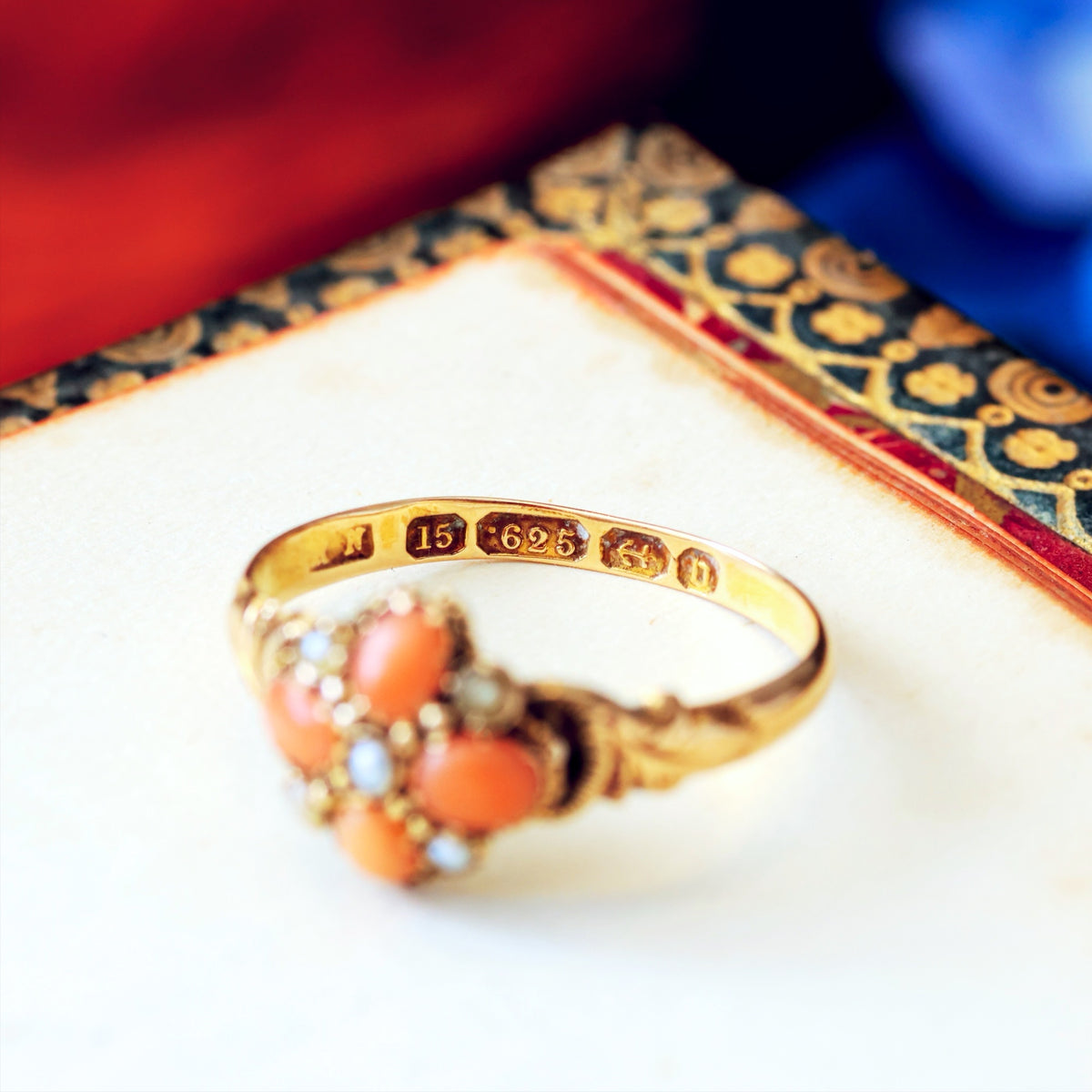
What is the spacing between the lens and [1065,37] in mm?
978

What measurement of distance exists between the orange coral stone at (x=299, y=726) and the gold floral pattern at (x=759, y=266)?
1.98 feet

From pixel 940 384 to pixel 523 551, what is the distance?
1.19 ft

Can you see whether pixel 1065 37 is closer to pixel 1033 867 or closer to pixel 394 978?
pixel 1033 867

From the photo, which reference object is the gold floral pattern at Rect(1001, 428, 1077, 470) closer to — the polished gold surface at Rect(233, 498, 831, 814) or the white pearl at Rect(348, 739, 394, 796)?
the polished gold surface at Rect(233, 498, 831, 814)

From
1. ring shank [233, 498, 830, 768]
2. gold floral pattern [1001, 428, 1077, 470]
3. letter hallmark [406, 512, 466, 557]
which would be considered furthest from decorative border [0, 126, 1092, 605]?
letter hallmark [406, 512, 466, 557]

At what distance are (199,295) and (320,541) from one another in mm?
374

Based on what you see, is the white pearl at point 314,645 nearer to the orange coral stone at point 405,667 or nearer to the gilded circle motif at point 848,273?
the orange coral stone at point 405,667

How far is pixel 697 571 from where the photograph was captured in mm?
789

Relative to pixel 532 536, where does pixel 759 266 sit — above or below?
above

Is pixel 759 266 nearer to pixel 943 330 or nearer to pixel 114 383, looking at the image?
pixel 943 330

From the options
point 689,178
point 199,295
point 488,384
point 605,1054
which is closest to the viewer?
point 605,1054

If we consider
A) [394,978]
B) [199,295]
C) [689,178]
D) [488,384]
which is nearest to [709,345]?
[488,384]

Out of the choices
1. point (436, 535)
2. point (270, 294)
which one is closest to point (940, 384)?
point (436, 535)

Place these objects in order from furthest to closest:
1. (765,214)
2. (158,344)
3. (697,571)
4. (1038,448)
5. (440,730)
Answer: (765,214), (158,344), (1038,448), (697,571), (440,730)
